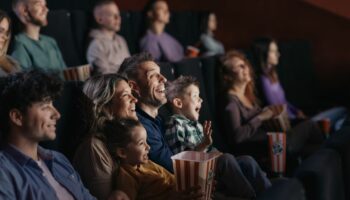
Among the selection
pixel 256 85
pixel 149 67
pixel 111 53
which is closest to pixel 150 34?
pixel 111 53

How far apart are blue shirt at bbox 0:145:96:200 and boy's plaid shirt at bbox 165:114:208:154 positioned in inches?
8.2

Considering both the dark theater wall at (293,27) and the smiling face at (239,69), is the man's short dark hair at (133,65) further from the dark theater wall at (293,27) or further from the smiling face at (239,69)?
the dark theater wall at (293,27)

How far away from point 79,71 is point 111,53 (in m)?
0.38

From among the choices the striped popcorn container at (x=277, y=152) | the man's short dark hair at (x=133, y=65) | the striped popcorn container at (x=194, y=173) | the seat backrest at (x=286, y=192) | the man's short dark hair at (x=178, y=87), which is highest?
the man's short dark hair at (x=133, y=65)

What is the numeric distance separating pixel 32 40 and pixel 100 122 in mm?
501

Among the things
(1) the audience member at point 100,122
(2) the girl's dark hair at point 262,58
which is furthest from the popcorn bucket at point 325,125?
(1) the audience member at point 100,122

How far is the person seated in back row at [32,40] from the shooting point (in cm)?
108

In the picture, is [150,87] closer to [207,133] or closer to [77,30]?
[207,133]

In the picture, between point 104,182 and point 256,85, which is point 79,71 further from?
point 256,85

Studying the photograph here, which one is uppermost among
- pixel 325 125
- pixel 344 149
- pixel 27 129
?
pixel 27 129

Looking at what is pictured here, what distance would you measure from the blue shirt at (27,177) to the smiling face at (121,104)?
0.11 meters

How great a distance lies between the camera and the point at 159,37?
4.91ft

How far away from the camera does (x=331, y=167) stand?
698mm

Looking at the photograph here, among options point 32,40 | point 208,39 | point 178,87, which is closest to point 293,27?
point 208,39
